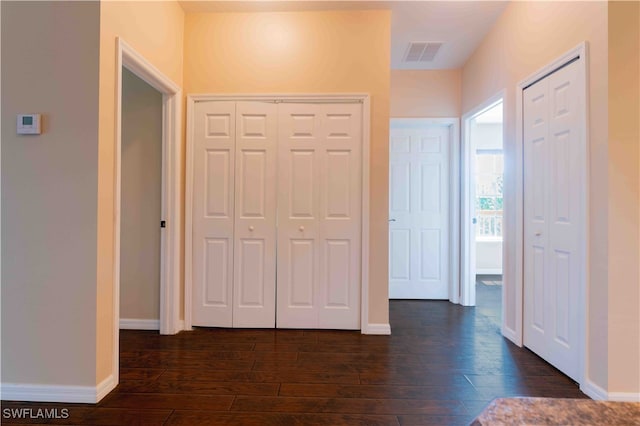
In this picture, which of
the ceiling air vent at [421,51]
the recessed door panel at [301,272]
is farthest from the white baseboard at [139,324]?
the ceiling air vent at [421,51]

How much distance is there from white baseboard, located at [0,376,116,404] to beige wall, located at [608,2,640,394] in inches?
114

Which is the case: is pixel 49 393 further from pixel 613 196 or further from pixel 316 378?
pixel 613 196

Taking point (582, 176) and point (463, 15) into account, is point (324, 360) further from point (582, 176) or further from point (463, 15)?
point (463, 15)

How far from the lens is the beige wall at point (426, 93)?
371 centimetres

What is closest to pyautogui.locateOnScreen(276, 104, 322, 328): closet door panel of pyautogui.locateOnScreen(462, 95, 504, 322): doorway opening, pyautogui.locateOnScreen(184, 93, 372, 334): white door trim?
pyautogui.locateOnScreen(184, 93, 372, 334): white door trim

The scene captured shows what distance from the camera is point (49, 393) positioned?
1.75 metres

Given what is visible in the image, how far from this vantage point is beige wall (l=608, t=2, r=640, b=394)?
5.68 ft

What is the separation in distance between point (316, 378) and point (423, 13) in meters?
3.09

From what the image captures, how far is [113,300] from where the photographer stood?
1.89 m

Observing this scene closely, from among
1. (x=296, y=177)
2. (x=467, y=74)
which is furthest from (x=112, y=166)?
(x=467, y=74)

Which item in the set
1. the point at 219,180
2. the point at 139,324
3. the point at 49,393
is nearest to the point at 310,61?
the point at 219,180

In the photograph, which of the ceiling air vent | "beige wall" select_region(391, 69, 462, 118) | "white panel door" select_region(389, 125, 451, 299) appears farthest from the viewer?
"white panel door" select_region(389, 125, 451, 299)

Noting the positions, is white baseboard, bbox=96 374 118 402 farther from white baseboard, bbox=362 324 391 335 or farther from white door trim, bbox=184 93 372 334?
white baseboard, bbox=362 324 391 335

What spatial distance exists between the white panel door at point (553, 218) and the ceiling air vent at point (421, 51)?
121cm
